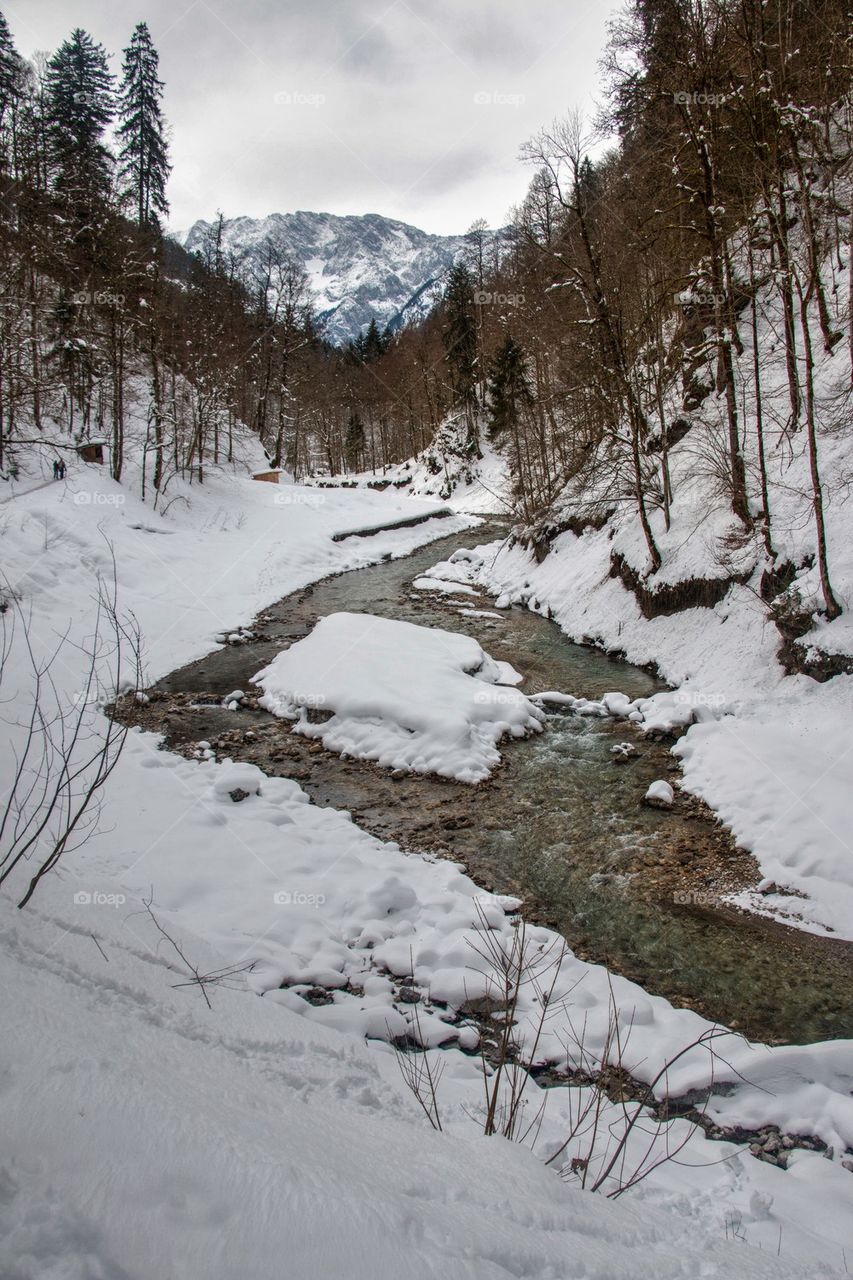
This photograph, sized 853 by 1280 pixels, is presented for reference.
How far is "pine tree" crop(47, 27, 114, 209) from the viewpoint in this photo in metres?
23.2

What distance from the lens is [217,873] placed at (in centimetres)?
516

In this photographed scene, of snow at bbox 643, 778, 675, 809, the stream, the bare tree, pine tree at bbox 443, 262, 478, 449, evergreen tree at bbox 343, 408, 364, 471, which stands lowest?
the stream

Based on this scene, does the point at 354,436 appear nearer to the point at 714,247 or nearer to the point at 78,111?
the point at 78,111

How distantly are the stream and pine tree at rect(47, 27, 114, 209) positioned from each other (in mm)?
24279

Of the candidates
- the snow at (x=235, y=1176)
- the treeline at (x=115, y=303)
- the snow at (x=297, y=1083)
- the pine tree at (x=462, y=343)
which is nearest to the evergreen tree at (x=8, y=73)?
the treeline at (x=115, y=303)

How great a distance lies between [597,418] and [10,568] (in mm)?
13757

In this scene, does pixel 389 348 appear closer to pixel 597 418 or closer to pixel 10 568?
pixel 597 418

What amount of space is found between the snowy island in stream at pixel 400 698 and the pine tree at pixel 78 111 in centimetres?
2295

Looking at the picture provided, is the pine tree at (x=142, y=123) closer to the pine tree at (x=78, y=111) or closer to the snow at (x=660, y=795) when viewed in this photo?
the pine tree at (x=78, y=111)

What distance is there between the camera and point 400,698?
8.75 meters

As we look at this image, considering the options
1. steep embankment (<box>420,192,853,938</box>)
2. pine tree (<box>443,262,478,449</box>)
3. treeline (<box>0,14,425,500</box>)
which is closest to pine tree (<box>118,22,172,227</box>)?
treeline (<box>0,14,425,500</box>)

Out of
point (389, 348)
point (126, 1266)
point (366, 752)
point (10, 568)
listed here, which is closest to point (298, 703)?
point (366, 752)

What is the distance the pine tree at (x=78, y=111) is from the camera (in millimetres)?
23188

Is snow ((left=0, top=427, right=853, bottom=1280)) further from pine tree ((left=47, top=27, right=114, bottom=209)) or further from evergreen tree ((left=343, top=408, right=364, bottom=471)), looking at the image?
evergreen tree ((left=343, top=408, right=364, bottom=471))
